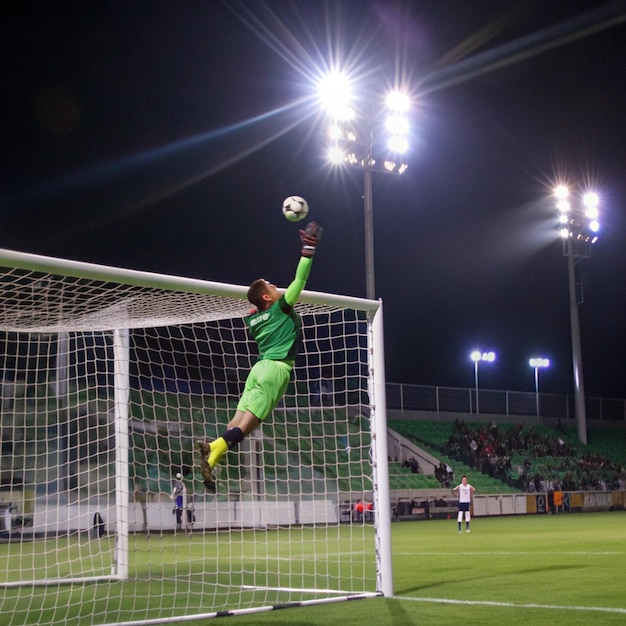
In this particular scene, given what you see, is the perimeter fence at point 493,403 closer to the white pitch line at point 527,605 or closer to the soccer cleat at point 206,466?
the white pitch line at point 527,605

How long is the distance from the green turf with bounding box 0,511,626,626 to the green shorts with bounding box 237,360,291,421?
1.88m

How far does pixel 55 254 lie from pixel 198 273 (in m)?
7.26

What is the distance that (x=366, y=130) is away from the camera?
2566 centimetres

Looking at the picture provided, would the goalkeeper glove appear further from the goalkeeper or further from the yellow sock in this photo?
the yellow sock

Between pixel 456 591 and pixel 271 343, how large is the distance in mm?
3797

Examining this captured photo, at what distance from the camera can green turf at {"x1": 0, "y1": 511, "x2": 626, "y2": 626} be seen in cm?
757

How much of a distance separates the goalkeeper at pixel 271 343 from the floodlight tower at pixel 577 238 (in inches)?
1383

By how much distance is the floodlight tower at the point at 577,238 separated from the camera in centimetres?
4084

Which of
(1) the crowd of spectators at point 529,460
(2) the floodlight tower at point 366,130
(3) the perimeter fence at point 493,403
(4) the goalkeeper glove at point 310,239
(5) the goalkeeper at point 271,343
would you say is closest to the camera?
(5) the goalkeeper at point 271,343

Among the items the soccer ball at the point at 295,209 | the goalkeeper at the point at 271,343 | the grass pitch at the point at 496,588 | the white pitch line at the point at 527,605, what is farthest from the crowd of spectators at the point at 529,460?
the soccer ball at the point at 295,209

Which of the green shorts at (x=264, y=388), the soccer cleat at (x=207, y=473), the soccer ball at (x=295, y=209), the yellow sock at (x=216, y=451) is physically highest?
the soccer ball at (x=295, y=209)

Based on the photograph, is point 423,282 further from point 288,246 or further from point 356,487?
point 356,487

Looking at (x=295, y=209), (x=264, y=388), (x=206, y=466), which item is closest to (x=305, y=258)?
(x=295, y=209)

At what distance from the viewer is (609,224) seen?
5094 cm
